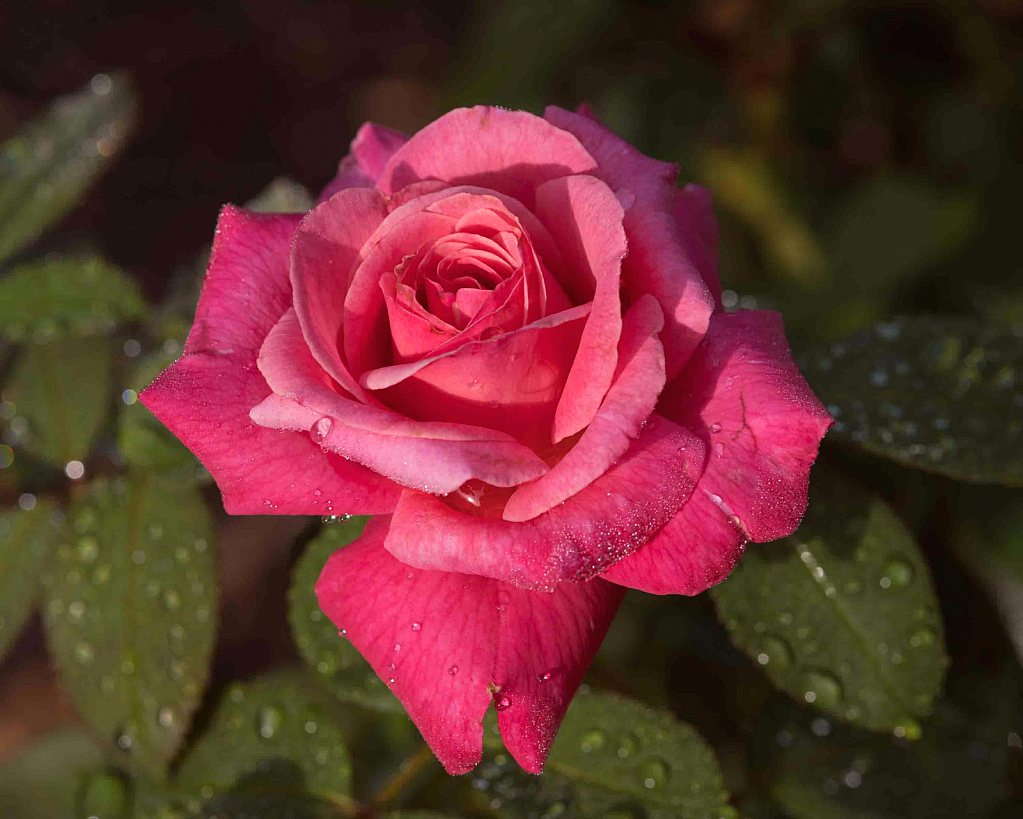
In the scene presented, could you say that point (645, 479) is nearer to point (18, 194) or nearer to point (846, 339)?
point (846, 339)

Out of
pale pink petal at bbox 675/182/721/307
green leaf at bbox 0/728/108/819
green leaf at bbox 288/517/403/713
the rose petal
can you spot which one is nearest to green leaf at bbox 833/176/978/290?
pale pink petal at bbox 675/182/721/307

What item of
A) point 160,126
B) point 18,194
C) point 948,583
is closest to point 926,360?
point 948,583

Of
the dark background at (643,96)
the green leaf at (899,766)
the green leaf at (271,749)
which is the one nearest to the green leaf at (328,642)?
the green leaf at (271,749)

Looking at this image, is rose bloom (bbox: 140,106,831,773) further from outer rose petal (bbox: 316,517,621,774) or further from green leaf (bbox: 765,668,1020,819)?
green leaf (bbox: 765,668,1020,819)

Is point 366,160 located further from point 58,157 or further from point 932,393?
point 58,157

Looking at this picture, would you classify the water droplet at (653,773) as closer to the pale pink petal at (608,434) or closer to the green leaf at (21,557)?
the pale pink petal at (608,434)

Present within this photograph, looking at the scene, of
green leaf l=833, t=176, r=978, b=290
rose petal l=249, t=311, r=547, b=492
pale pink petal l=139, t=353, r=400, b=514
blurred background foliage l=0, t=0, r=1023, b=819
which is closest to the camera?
rose petal l=249, t=311, r=547, b=492
